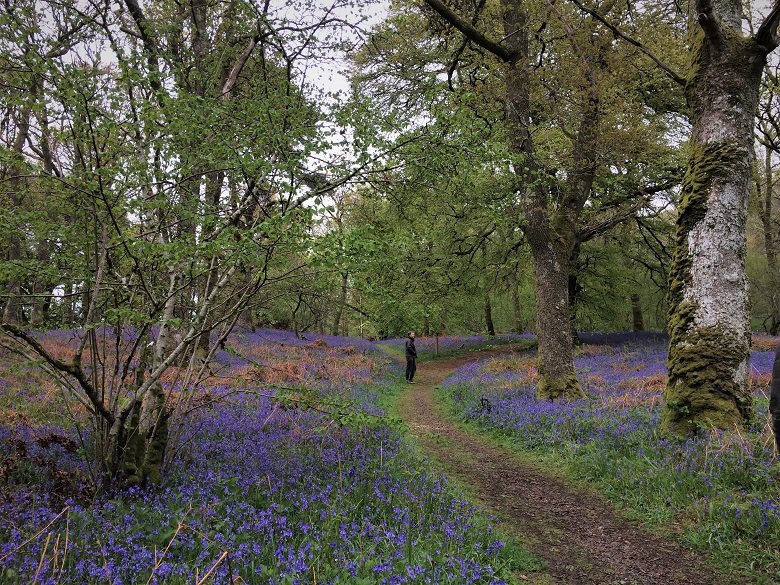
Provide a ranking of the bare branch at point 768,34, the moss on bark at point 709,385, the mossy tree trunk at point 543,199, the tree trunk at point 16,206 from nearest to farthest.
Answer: the tree trunk at point 16,206
the bare branch at point 768,34
the moss on bark at point 709,385
the mossy tree trunk at point 543,199

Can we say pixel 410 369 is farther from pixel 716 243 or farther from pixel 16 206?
pixel 16 206

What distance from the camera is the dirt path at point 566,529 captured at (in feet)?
13.6

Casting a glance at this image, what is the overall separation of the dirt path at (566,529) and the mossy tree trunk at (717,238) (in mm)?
2050

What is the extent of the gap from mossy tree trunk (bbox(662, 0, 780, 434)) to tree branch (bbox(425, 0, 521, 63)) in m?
3.61

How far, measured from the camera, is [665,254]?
1894 centimetres

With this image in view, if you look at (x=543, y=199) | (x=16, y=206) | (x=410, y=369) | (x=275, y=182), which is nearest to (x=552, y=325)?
(x=543, y=199)

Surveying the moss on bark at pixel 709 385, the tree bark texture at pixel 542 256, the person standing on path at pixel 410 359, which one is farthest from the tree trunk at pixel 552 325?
the person standing on path at pixel 410 359

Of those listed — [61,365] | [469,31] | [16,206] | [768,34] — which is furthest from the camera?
[469,31]

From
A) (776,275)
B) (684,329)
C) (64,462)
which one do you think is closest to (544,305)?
(684,329)

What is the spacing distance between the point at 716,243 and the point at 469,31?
556 cm

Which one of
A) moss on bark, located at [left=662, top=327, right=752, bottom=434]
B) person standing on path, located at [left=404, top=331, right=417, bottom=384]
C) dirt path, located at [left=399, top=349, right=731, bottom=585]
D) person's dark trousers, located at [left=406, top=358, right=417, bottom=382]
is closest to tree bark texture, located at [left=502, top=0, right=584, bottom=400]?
dirt path, located at [left=399, top=349, right=731, bottom=585]

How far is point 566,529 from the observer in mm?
5195

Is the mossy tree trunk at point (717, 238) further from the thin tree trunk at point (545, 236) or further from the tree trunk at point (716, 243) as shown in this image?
the thin tree trunk at point (545, 236)

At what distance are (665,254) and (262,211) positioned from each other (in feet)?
62.3
